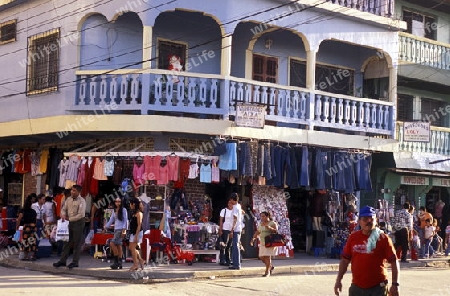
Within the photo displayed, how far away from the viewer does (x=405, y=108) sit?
79.8 ft

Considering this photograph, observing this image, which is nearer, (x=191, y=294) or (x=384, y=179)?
(x=191, y=294)

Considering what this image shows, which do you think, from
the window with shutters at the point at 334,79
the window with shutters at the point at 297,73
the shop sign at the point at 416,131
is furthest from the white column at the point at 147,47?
the shop sign at the point at 416,131

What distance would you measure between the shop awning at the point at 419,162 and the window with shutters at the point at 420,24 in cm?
456

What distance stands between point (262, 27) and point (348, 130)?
390cm

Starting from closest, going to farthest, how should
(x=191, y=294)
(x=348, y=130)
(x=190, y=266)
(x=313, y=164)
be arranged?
1. (x=191, y=294)
2. (x=190, y=266)
3. (x=313, y=164)
4. (x=348, y=130)

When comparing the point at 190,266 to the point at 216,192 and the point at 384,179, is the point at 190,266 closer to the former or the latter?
the point at 216,192

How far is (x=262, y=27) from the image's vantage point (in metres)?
19.2

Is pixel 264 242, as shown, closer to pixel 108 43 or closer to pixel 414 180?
pixel 108 43

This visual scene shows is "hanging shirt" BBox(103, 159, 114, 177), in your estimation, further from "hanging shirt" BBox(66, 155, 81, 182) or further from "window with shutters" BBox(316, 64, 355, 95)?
"window with shutters" BBox(316, 64, 355, 95)

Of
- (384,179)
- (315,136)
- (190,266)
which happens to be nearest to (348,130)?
(315,136)

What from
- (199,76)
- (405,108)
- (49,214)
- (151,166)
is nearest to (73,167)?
(49,214)

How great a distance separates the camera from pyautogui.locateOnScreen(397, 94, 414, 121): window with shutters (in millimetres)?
24141

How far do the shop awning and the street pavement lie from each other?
3.85 meters

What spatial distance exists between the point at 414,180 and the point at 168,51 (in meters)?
9.53
